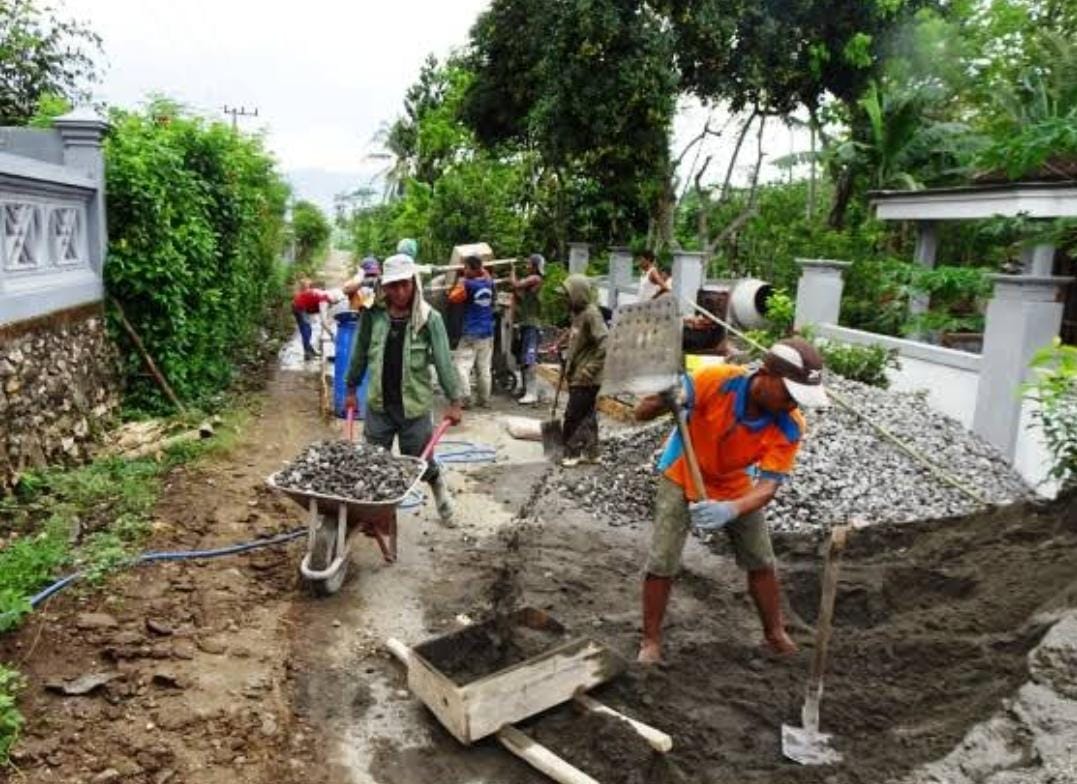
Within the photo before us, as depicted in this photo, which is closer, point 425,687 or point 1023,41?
point 425,687

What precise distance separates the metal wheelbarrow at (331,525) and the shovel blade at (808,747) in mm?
2419

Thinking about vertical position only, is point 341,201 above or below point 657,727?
above

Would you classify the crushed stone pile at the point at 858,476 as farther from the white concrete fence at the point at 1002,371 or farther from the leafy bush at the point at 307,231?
the leafy bush at the point at 307,231

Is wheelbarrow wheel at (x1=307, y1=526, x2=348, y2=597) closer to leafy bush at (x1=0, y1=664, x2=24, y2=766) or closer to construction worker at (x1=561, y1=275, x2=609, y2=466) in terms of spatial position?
leafy bush at (x1=0, y1=664, x2=24, y2=766)

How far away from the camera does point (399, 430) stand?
20.2 ft

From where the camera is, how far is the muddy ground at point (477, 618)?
139 inches

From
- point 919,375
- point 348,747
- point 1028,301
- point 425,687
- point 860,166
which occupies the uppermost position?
point 860,166

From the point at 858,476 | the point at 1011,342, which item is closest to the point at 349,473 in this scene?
the point at 858,476

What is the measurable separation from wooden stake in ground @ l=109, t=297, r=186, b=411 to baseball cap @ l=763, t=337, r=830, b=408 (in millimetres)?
6391

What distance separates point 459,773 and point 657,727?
0.89 metres

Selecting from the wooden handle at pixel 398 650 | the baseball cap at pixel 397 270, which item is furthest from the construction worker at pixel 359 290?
the wooden handle at pixel 398 650

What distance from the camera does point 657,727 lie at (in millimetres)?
3807

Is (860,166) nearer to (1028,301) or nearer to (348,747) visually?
(1028,301)

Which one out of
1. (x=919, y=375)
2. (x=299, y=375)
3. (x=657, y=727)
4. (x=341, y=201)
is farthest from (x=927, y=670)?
(x=341, y=201)
